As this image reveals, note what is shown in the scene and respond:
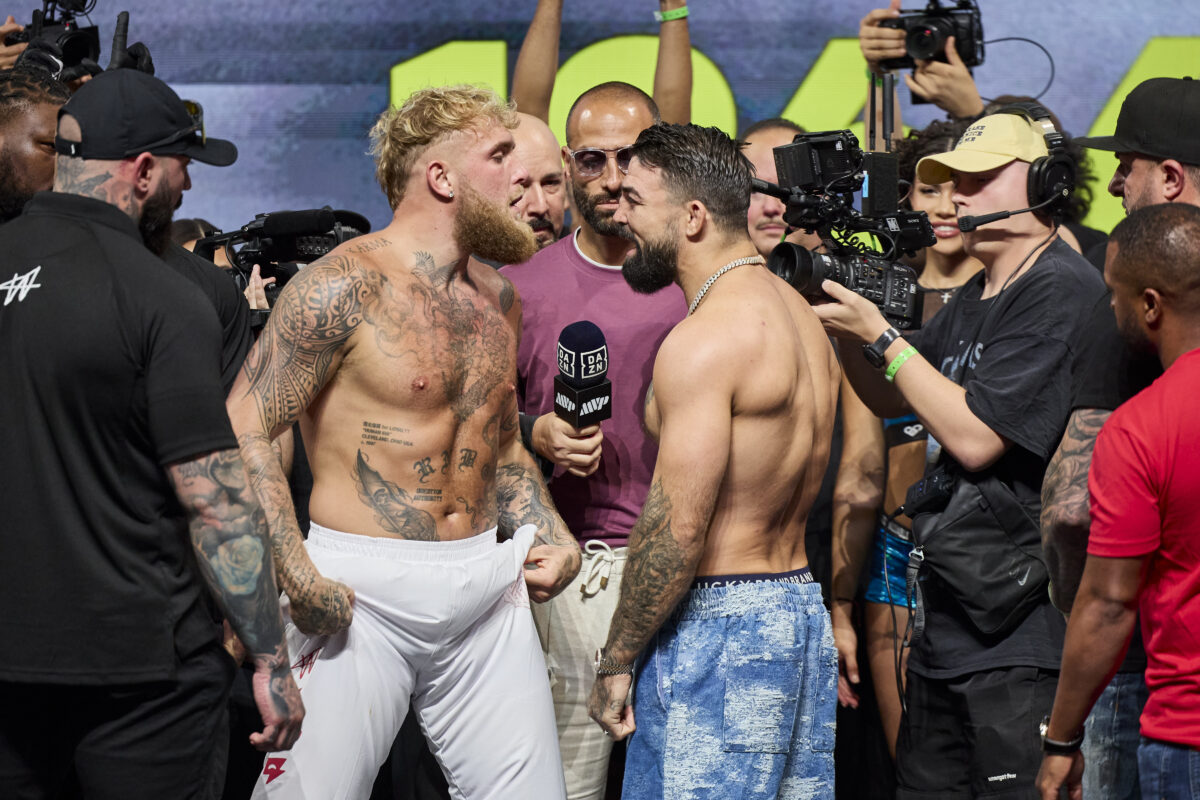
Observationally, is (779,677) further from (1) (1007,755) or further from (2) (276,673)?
(2) (276,673)

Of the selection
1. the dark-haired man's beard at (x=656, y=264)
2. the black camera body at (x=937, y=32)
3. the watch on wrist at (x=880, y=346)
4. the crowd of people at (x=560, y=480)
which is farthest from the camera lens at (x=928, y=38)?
the dark-haired man's beard at (x=656, y=264)

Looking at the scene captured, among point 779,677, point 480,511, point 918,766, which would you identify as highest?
point 480,511

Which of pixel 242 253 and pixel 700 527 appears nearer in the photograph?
pixel 700 527

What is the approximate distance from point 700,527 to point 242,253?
5.55 feet

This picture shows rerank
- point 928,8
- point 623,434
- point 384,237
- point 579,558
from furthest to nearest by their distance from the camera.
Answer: point 928,8 < point 623,434 < point 579,558 < point 384,237

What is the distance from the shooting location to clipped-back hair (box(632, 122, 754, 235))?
300cm

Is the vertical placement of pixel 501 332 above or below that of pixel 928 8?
below

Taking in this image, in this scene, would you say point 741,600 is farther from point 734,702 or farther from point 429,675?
point 429,675

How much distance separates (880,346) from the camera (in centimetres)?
306

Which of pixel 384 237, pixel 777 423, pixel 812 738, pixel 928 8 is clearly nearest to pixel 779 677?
pixel 812 738

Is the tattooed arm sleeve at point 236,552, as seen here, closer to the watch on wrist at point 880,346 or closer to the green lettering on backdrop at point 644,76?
the watch on wrist at point 880,346

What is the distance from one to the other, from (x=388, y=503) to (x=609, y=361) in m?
0.97

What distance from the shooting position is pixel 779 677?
2730 mm

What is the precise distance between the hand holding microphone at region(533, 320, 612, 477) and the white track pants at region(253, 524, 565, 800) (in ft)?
0.92
